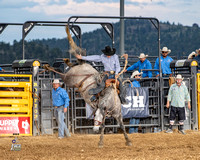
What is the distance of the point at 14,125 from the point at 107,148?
4310 millimetres

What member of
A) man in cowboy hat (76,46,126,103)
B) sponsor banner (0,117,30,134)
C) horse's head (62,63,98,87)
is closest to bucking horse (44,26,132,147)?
horse's head (62,63,98,87)

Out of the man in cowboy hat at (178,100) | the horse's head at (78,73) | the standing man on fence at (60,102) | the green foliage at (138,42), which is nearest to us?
the horse's head at (78,73)

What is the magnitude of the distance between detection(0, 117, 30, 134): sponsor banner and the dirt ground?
457 millimetres

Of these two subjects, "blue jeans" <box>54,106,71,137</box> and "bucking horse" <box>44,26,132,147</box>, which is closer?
"bucking horse" <box>44,26,132,147</box>

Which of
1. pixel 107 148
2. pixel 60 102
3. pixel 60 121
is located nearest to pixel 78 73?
pixel 60 102

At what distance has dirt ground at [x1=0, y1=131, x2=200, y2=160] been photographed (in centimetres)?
881

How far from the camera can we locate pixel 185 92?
1398 centimetres

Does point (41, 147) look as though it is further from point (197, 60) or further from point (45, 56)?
point (45, 56)

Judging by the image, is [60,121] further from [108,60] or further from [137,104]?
[137,104]

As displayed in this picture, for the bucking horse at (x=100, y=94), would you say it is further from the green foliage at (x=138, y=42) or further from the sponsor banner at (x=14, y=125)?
the green foliage at (x=138, y=42)

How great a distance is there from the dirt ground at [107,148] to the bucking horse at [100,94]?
2.24ft

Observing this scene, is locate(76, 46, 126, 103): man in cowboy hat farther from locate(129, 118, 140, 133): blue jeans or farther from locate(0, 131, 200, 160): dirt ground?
locate(129, 118, 140, 133): blue jeans

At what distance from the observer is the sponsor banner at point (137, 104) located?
45.9 ft

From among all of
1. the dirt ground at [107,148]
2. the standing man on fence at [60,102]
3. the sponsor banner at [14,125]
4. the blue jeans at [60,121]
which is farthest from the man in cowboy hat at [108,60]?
the sponsor banner at [14,125]
